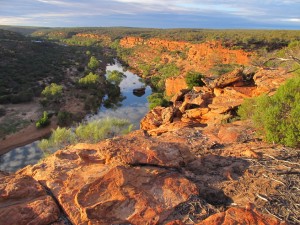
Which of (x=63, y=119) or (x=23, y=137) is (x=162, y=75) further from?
(x=23, y=137)

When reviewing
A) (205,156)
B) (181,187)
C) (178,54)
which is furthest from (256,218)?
(178,54)

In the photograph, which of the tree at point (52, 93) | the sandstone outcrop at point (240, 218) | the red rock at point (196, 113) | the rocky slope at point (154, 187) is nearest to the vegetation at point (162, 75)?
the tree at point (52, 93)

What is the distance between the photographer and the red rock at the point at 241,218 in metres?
5.68

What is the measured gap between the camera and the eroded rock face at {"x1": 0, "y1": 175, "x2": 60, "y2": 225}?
588 centimetres

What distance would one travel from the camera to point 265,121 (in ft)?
36.3

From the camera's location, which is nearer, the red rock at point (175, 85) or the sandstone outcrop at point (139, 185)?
the sandstone outcrop at point (139, 185)

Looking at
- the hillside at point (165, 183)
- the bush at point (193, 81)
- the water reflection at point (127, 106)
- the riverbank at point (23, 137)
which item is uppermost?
the hillside at point (165, 183)

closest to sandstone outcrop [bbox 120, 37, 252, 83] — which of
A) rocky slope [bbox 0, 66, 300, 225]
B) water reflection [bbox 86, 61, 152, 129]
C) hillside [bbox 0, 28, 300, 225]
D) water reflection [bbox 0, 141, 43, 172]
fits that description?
water reflection [bbox 86, 61, 152, 129]

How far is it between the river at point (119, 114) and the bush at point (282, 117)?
16.7 metres

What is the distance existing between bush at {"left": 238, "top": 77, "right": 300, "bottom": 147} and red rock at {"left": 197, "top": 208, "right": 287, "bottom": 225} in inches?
195

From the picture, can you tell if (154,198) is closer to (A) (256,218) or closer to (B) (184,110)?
(A) (256,218)

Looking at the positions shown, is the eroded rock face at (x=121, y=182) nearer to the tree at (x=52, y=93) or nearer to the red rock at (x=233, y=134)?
the red rock at (x=233, y=134)

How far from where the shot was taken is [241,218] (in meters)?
5.76

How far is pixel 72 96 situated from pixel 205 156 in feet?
108
